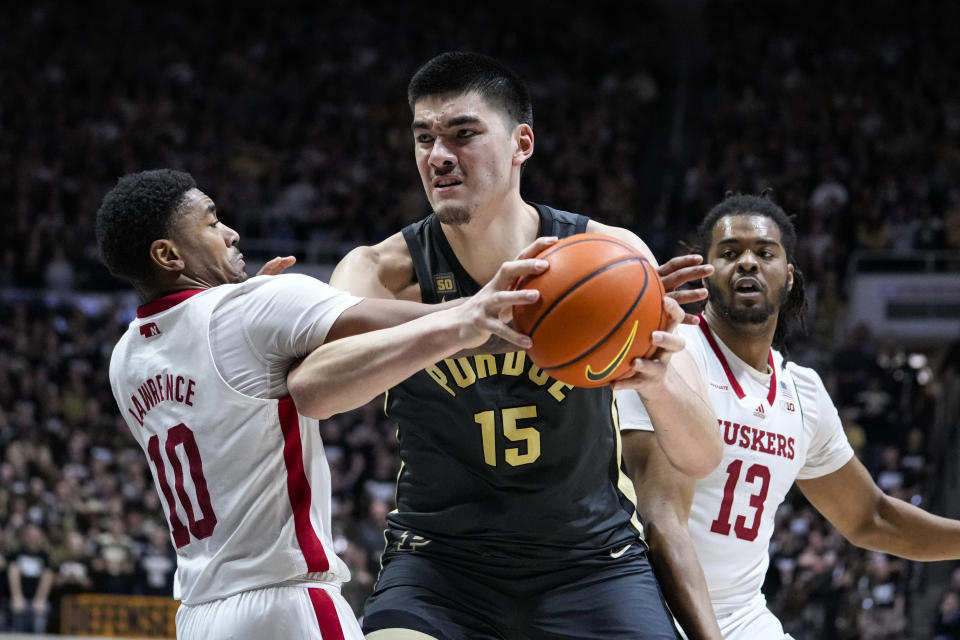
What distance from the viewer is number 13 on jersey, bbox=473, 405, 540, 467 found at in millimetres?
3340

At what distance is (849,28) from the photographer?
17438 millimetres

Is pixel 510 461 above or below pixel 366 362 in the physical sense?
below

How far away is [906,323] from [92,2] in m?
14.5

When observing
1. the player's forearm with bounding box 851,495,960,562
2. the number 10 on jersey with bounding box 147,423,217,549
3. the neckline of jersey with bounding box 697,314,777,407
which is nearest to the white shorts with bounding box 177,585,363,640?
the number 10 on jersey with bounding box 147,423,217,549

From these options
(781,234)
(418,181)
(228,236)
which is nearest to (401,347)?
(228,236)

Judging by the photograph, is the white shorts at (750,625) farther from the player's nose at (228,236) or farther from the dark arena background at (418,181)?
the dark arena background at (418,181)

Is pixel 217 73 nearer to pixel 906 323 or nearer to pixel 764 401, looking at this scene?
pixel 906 323

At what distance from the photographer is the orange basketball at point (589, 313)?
2.70 meters

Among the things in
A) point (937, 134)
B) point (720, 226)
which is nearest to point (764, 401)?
point (720, 226)

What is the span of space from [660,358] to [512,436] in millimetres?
647

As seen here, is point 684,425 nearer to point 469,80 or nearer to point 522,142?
point 522,142

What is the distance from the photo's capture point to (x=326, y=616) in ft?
9.57

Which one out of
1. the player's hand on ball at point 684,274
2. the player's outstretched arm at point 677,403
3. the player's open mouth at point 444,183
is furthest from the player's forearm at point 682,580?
the player's open mouth at point 444,183

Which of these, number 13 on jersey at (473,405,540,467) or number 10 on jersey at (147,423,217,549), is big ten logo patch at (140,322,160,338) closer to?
number 10 on jersey at (147,423,217,549)
